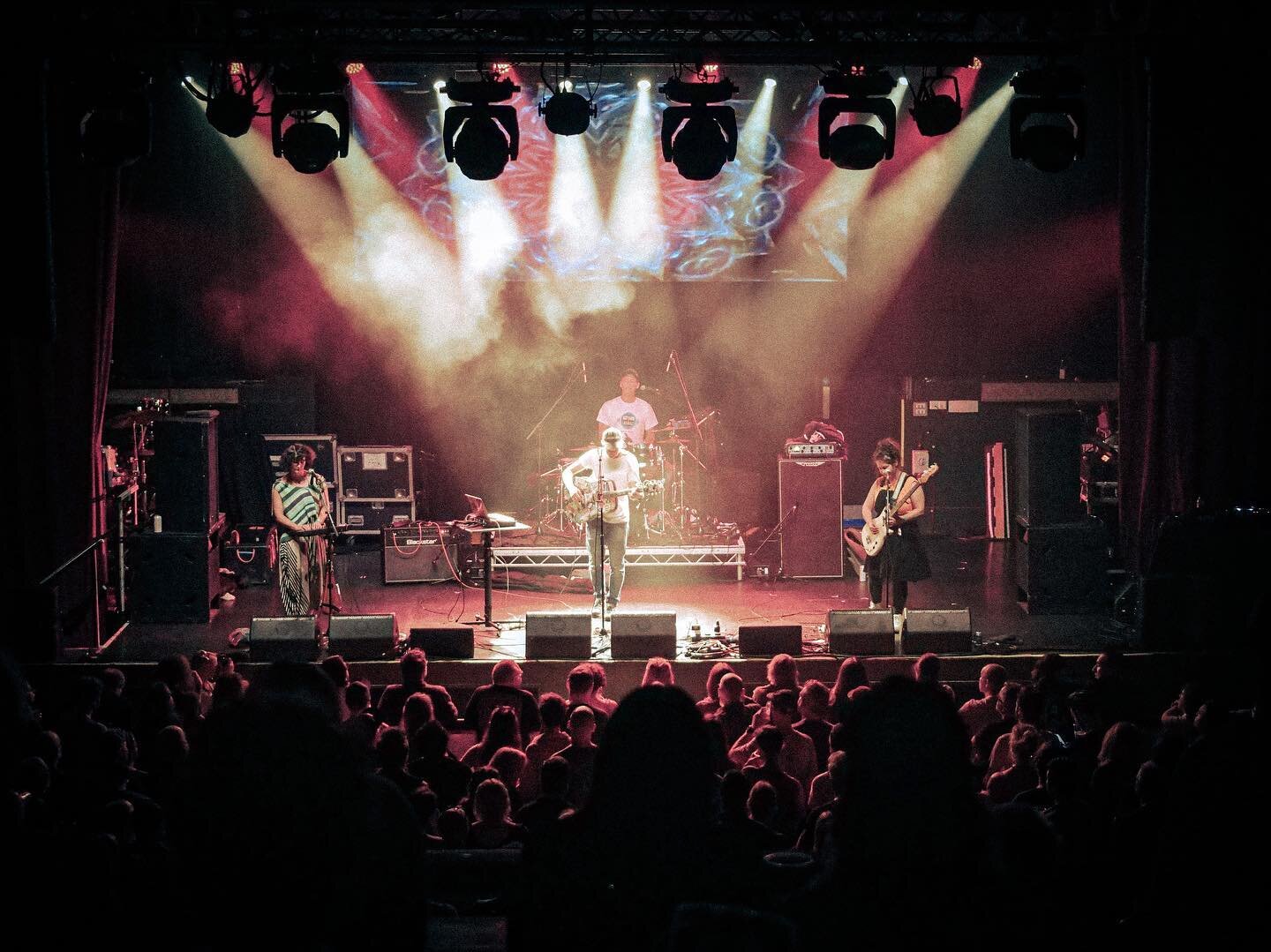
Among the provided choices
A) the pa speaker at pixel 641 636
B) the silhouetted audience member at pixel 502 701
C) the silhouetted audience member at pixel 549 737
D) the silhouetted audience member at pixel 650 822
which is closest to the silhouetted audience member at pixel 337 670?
the silhouetted audience member at pixel 502 701

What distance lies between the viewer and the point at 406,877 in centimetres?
246

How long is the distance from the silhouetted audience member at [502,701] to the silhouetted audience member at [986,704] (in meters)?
2.84

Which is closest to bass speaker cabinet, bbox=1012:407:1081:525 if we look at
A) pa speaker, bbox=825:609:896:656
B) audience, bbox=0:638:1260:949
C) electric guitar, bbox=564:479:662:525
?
pa speaker, bbox=825:609:896:656

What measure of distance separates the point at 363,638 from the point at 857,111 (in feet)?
18.7

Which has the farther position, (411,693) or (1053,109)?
(1053,109)

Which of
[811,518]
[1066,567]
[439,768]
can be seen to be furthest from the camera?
[811,518]

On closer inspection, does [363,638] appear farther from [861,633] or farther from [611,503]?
Answer: [861,633]

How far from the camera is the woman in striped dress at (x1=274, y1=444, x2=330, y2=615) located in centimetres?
1132

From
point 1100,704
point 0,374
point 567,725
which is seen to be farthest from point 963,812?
point 0,374

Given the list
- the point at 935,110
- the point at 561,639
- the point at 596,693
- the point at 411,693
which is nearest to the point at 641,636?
the point at 561,639

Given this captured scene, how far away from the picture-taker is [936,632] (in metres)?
9.99

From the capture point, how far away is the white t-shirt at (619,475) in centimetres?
1176

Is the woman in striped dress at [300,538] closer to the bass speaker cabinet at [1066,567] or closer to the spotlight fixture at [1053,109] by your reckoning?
the spotlight fixture at [1053,109]

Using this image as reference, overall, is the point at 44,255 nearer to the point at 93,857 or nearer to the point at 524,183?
the point at 93,857
